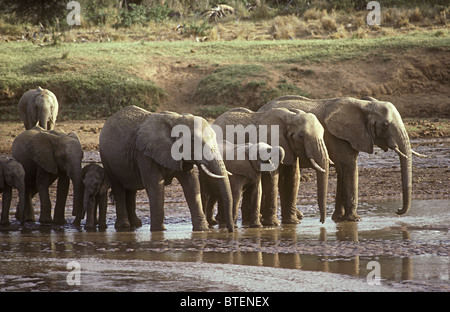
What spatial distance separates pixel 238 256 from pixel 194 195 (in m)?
2.08

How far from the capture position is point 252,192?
13.1 metres

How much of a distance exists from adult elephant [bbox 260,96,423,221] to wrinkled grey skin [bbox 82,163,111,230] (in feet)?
9.37

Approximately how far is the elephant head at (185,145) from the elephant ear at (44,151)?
1.97 meters

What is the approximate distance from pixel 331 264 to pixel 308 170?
32.2 feet

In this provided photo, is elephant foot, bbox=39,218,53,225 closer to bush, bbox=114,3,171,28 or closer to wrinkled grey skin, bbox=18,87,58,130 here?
wrinkled grey skin, bbox=18,87,58,130

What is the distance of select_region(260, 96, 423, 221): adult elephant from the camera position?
1332 cm

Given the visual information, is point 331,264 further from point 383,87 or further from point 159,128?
point 383,87

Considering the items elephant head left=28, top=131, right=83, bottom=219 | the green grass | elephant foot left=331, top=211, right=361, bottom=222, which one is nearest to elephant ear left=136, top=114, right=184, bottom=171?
elephant head left=28, top=131, right=83, bottom=219

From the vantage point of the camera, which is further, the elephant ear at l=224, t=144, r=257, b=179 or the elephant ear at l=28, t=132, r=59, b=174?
the elephant ear at l=28, t=132, r=59, b=174

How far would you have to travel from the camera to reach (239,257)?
35.1ft

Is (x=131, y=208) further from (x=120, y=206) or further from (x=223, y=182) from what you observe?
(x=223, y=182)

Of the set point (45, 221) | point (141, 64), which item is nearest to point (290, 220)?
point (45, 221)

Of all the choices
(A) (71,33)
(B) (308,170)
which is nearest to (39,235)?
(B) (308,170)

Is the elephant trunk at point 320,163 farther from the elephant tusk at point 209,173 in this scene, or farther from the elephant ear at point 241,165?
the elephant tusk at point 209,173
